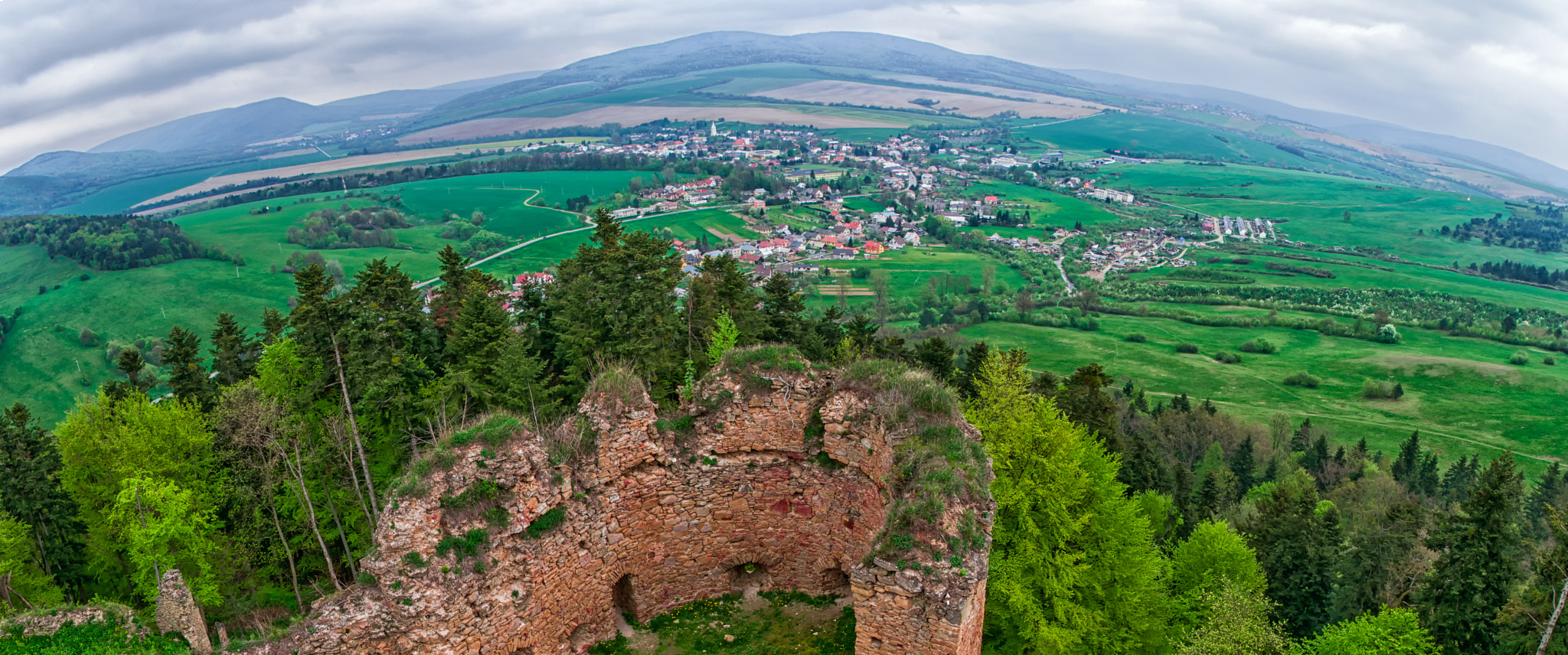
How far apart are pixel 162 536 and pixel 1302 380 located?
112 meters

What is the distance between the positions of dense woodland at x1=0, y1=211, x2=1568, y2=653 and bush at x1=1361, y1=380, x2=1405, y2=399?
241ft

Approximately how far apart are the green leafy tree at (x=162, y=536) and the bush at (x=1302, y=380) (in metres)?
109

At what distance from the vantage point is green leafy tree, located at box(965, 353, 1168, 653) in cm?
2028

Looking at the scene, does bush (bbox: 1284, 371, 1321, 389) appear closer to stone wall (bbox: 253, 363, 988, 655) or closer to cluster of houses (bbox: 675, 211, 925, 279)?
cluster of houses (bbox: 675, 211, 925, 279)

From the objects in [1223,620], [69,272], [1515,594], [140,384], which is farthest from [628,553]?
[69,272]

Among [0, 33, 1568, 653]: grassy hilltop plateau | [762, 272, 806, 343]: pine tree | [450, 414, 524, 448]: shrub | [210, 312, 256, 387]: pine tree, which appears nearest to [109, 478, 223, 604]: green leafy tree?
[0, 33, 1568, 653]: grassy hilltop plateau

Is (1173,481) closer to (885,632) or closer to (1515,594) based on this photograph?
(1515,594)

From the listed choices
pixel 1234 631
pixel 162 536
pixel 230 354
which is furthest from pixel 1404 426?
pixel 230 354

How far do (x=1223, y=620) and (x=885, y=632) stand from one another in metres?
12.9

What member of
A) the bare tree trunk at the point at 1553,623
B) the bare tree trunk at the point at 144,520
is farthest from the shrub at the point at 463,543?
the bare tree trunk at the point at 1553,623

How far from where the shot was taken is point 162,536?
20.3 meters

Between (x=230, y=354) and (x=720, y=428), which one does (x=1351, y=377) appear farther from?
(x=230, y=354)

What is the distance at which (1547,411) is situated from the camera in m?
84.9

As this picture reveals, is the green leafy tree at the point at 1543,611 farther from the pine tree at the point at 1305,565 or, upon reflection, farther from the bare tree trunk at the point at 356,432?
the bare tree trunk at the point at 356,432
